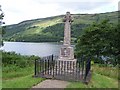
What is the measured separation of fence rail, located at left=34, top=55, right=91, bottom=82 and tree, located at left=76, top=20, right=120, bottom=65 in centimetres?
1961

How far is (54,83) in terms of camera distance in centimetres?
1319

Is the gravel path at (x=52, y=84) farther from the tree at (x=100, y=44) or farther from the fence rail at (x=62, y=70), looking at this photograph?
the tree at (x=100, y=44)

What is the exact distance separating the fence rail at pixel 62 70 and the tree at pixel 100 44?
19606 millimetres

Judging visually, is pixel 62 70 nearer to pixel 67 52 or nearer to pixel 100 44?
pixel 67 52

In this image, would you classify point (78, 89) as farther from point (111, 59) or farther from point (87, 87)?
point (111, 59)

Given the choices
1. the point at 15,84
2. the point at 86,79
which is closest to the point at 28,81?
the point at 15,84

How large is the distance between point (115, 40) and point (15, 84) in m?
26.0

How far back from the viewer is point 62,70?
51.4 ft

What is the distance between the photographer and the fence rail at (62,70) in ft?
47.1

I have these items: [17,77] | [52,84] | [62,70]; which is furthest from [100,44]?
[52,84]

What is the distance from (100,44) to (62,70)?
20.9 m

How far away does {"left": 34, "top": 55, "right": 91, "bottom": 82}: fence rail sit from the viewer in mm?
14366

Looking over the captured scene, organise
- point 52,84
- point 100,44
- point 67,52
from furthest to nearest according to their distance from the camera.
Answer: point 100,44 < point 67,52 < point 52,84

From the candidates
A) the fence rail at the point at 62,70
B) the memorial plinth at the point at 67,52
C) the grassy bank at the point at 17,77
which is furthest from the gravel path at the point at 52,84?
the memorial plinth at the point at 67,52
